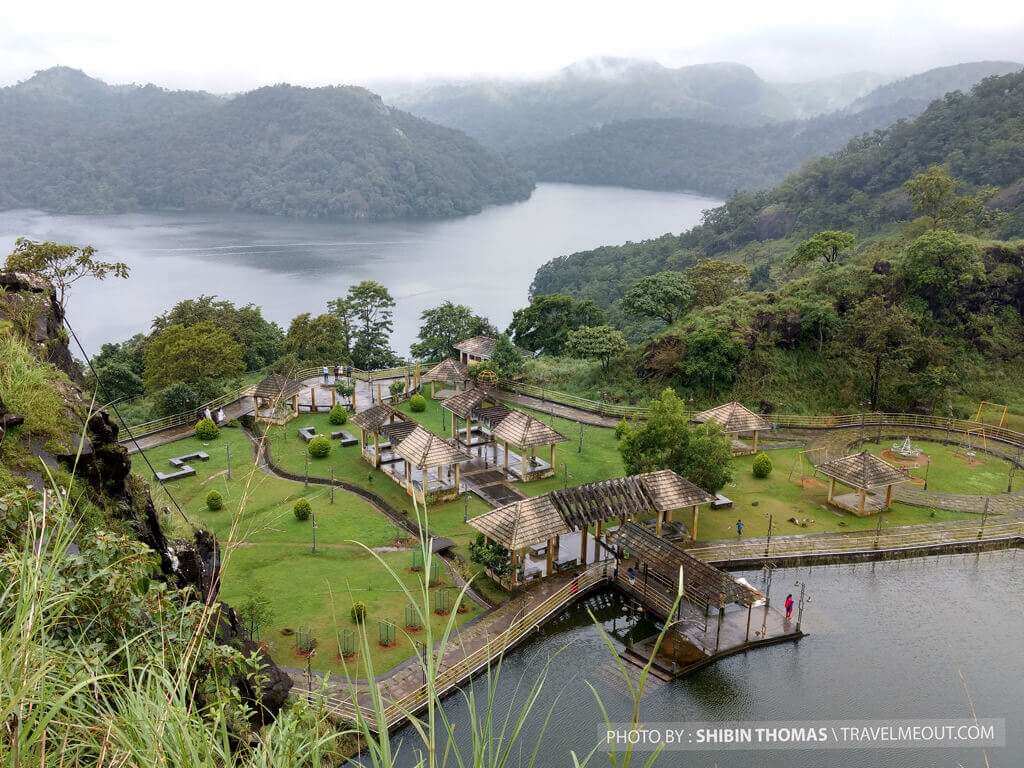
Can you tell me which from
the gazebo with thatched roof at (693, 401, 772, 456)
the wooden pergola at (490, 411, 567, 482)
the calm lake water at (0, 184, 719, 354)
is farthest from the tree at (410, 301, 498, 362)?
the calm lake water at (0, 184, 719, 354)

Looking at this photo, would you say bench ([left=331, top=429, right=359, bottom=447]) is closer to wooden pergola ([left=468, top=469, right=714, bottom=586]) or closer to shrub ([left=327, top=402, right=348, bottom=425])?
shrub ([left=327, top=402, right=348, bottom=425])

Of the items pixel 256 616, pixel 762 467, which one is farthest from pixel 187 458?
pixel 762 467

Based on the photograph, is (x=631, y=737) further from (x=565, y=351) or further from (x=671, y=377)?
(x=565, y=351)

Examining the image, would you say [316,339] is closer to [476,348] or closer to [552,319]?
[476,348]

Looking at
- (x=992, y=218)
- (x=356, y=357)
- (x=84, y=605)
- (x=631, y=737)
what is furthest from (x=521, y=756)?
(x=992, y=218)

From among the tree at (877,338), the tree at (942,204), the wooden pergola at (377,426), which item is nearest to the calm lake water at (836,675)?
the wooden pergola at (377,426)
